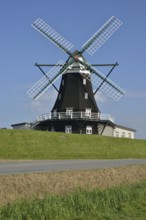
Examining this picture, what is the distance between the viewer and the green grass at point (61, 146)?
→ 3509cm

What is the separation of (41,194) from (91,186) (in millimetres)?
3009

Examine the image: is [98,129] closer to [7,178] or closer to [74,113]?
[74,113]

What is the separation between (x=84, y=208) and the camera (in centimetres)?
1223

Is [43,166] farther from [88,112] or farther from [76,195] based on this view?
[88,112]

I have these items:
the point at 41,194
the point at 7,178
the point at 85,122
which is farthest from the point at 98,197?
the point at 85,122

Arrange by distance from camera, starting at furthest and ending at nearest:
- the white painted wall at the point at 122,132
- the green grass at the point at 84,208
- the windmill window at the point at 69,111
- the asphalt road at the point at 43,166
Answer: the white painted wall at the point at 122,132 → the windmill window at the point at 69,111 → the asphalt road at the point at 43,166 → the green grass at the point at 84,208

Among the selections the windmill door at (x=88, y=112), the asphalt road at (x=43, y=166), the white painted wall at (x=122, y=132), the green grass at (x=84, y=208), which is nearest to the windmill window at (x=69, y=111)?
the windmill door at (x=88, y=112)

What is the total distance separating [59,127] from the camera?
2248 inches

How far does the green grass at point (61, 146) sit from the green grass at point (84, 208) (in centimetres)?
1925

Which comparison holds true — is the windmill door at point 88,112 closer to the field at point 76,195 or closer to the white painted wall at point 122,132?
the white painted wall at point 122,132

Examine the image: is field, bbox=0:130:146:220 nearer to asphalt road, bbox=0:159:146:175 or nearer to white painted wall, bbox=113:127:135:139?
asphalt road, bbox=0:159:146:175

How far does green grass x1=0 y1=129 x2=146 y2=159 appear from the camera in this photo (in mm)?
35094

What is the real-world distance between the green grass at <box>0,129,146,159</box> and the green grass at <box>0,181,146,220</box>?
19251mm

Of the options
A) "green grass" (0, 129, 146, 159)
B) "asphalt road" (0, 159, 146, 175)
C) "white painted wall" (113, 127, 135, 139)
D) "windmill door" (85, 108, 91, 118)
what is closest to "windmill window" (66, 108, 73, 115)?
"windmill door" (85, 108, 91, 118)
